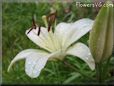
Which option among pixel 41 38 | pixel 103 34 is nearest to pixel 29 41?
pixel 41 38

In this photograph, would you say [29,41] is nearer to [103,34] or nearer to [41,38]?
[41,38]

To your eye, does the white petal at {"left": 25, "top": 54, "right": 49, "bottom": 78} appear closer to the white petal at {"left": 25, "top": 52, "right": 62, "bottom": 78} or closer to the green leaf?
the white petal at {"left": 25, "top": 52, "right": 62, "bottom": 78}

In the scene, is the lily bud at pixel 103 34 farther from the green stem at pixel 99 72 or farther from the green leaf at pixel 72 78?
the green leaf at pixel 72 78

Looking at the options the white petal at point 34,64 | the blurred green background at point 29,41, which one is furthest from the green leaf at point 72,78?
the white petal at point 34,64

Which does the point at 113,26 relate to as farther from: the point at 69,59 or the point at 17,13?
the point at 17,13

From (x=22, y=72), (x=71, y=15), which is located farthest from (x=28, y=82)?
(x=71, y=15)

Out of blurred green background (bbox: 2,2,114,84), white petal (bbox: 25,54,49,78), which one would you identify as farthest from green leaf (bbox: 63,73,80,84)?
white petal (bbox: 25,54,49,78)
